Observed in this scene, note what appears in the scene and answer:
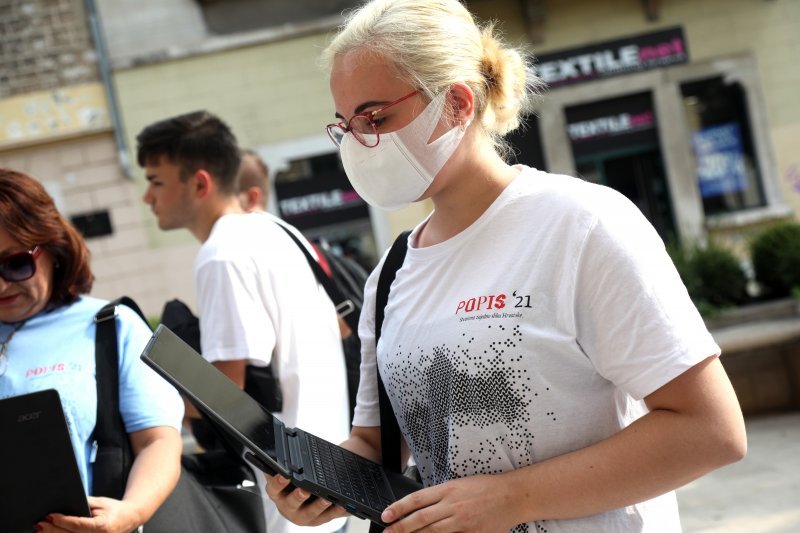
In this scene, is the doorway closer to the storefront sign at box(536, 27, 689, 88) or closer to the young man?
the storefront sign at box(536, 27, 689, 88)

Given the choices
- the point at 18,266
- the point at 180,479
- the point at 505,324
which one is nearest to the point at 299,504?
the point at 505,324

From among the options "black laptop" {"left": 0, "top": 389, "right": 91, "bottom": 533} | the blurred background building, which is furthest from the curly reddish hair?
the blurred background building

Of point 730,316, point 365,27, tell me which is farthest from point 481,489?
point 730,316

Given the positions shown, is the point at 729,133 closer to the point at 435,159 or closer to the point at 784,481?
the point at 784,481

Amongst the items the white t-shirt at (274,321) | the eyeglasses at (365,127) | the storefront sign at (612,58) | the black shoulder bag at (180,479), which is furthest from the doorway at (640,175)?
the eyeglasses at (365,127)

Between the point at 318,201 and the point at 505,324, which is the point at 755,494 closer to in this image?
the point at 505,324

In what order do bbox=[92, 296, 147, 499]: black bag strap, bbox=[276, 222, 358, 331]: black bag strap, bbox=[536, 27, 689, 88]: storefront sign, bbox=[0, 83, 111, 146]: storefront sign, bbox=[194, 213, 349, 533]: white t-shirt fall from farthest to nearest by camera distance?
bbox=[536, 27, 689, 88]: storefront sign
bbox=[0, 83, 111, 146]: storefront sign
bbox=[276, 222, 358, 331]: black bag strap
bbox=[194, 213, 349, 533]: white t-shirt
bbox=[92, 296, 147, 499]: black bag strap

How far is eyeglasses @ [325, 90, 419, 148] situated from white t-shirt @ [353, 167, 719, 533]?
251 mm

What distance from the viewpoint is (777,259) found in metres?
8.23

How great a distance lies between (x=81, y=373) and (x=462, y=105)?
113 cm

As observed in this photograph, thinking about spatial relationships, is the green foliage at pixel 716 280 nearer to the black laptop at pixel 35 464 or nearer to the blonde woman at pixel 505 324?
the blonde woman at pixel 505 324

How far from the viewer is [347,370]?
320 centimetres

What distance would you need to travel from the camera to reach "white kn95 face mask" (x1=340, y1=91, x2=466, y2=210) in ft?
5.71

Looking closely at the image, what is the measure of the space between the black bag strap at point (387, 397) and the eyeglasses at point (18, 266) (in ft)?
3.05
